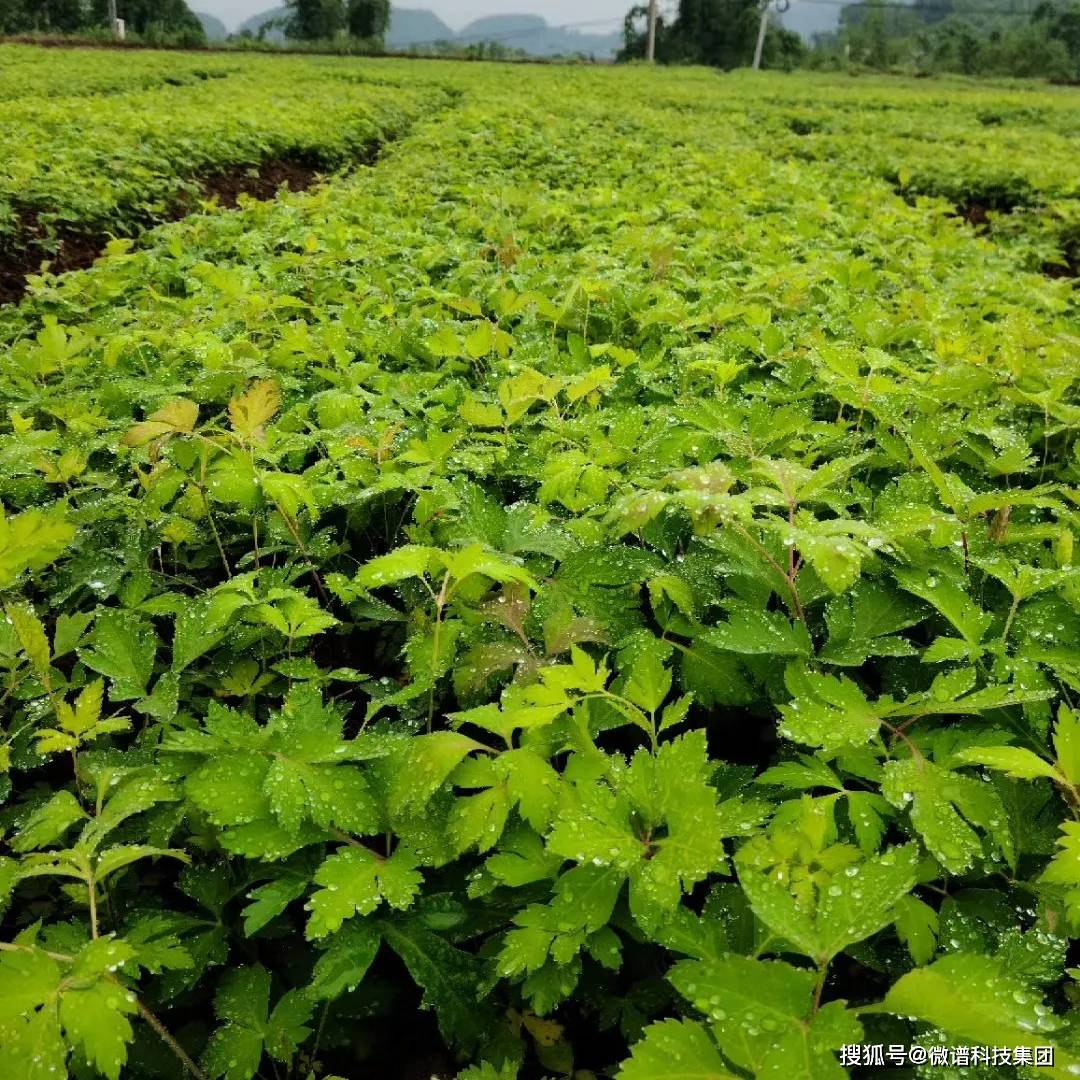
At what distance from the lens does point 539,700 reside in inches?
47.1

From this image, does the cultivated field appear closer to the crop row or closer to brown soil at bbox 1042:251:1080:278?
brown soil at bbox 1042:251:1080:278

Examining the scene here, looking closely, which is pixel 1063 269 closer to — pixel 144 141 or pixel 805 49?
pixel 144 141

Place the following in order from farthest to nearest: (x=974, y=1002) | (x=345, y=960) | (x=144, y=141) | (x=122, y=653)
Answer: (x=144, y=141) < (x=122, y=653) < (x=345, y=960) < (x=974, y=1002)

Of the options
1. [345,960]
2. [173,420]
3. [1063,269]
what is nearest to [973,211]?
[1063,269]

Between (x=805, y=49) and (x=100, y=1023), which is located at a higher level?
(x=805, y=49)

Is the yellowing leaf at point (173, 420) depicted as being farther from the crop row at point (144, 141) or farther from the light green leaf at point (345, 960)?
the crop row at point (144, 141)

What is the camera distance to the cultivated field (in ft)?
3.38

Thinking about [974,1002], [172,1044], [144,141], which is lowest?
[172,1044]

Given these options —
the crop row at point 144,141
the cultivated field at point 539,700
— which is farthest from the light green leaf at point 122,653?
the crop row at point 144,141

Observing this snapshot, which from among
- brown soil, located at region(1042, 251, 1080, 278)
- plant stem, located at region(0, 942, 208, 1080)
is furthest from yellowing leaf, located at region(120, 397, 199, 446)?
brown soil, located at region(1042, 251, 1080, 278)

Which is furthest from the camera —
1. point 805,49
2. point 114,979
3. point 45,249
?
point 805,49

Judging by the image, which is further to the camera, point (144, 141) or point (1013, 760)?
point (144, 141)

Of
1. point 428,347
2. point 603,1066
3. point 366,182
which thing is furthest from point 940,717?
point 366,182

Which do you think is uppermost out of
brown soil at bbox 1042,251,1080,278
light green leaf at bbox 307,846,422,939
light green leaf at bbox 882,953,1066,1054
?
brown soil at bbox 1042,251,1080,278
